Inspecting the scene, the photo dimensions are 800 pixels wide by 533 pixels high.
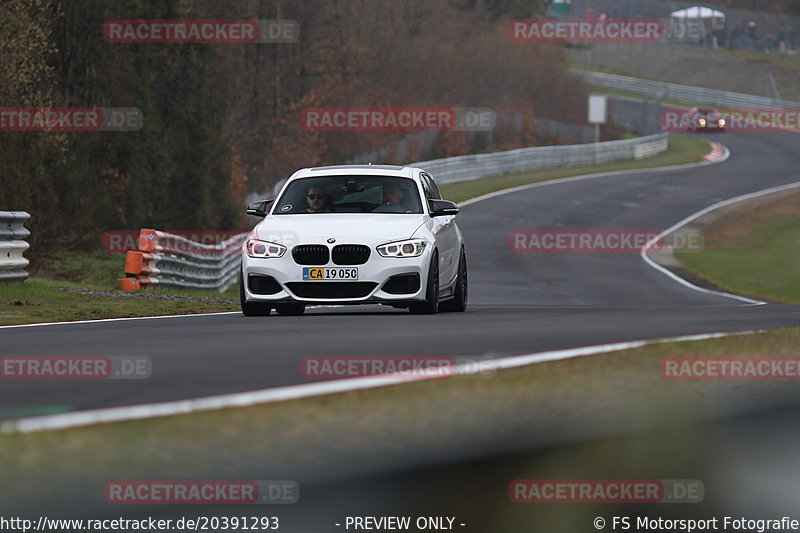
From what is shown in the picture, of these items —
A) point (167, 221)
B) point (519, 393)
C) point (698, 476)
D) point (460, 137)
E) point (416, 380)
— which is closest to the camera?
point (698, 476)

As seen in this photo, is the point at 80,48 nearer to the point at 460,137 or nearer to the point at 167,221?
the point at 167,221

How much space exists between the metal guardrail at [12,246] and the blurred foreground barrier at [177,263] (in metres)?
2.81

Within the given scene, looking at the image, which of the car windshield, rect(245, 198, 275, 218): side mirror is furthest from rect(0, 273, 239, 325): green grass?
the car windshield

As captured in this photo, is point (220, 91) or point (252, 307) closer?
point (252, 307)

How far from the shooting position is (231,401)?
181 inches

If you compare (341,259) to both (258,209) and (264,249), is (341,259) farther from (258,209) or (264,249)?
(258,209)

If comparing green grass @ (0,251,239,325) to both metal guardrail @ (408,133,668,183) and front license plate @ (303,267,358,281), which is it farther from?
metal guardrail @ (408,133,668,183)

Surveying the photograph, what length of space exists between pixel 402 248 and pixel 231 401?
8.55m

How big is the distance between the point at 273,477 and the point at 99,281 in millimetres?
18296

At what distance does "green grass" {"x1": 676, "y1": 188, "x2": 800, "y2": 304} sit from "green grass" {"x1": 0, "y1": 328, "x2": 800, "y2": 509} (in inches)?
865

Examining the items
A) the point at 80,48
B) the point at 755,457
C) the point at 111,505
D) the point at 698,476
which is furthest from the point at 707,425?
the point at 80,48

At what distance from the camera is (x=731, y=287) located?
94.3ft

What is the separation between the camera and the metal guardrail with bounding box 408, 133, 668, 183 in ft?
176

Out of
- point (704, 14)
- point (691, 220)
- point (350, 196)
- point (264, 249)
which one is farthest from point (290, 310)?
point (704, 14)
